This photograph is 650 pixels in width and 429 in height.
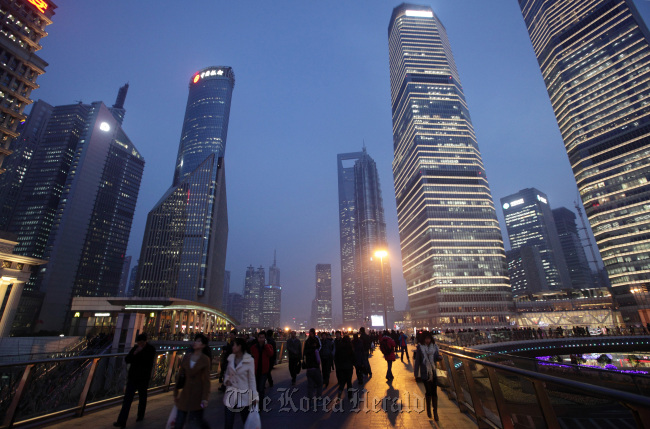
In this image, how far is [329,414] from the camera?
7.42 metres

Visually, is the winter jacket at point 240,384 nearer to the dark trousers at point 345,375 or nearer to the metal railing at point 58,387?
the metal railing at point 58,387

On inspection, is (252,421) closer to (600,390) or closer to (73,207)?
(600,390)

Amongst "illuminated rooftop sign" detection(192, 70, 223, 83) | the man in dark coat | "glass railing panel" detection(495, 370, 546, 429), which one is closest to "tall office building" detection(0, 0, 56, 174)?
the man in dark coat

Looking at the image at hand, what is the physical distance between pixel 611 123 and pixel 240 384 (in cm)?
13360

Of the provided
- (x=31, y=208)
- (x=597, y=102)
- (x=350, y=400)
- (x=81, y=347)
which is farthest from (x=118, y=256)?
(x=597, y=102)

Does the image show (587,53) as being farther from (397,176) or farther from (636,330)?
(636,330)

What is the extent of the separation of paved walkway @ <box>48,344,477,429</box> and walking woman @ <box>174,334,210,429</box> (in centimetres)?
184

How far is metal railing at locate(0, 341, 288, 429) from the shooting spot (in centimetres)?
607

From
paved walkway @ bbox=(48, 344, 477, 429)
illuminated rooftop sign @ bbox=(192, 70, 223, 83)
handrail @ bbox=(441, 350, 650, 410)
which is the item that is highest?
illuminated rooftop sign @ bbox=(192, 70, 223, 83)

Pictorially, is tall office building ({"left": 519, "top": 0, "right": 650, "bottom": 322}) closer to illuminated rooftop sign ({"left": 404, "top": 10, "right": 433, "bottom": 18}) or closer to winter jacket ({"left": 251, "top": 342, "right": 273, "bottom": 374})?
illuminated rooftop sign ({"left": 404, "top": 10, "right": 433, "bottom": 18})

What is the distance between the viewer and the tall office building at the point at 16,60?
4878 centimetres

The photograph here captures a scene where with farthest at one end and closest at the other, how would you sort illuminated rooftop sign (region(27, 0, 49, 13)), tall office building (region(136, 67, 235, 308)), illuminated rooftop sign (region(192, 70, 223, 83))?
1. illuminated rooftop sign (region(192, 70, 223, 83))
2. tall office building (region(136, 67, 235, 308))
3. illuminated rooftop sign (region(27, 0, 49, 13))

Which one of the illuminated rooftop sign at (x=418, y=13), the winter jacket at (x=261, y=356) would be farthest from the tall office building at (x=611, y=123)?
the winter jacket at (x=261, y=356)

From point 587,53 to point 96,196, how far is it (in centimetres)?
19951
